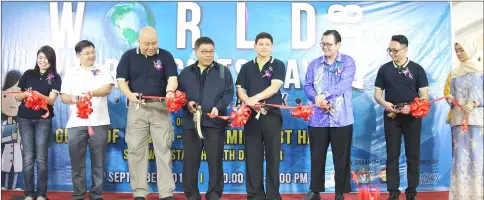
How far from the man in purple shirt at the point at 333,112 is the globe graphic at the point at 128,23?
1.84 metres

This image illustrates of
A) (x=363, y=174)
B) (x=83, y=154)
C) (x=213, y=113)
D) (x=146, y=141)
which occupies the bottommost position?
(x=363, y=174)

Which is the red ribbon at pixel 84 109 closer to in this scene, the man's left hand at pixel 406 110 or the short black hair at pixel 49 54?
the short black hair at pixel 49 54

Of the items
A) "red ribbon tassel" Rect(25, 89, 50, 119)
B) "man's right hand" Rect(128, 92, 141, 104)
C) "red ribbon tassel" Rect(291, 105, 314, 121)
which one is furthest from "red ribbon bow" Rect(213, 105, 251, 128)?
"red ribbon tassel" Rect(25, 89, 50, 119)

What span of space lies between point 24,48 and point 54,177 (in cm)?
132

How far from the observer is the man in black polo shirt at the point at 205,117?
449 centimetres

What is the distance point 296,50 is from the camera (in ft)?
17.9

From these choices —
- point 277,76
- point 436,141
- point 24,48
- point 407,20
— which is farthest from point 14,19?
point 436,141

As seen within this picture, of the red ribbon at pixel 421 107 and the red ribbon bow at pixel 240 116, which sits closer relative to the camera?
the red ribbon bow at pixel 240 116

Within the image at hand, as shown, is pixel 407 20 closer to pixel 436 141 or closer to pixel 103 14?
pixel 436 141

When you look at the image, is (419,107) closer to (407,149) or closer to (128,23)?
(407,149)

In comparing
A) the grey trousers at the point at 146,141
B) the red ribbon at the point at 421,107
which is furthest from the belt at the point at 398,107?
the grey trousers at the point at 146,141

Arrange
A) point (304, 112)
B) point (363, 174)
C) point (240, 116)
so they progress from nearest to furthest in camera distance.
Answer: point (240, 116)
point (304, 112)
point (363, 174)

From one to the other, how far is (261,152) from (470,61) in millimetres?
1809

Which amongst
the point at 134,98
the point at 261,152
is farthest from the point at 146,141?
the point at 261,152
